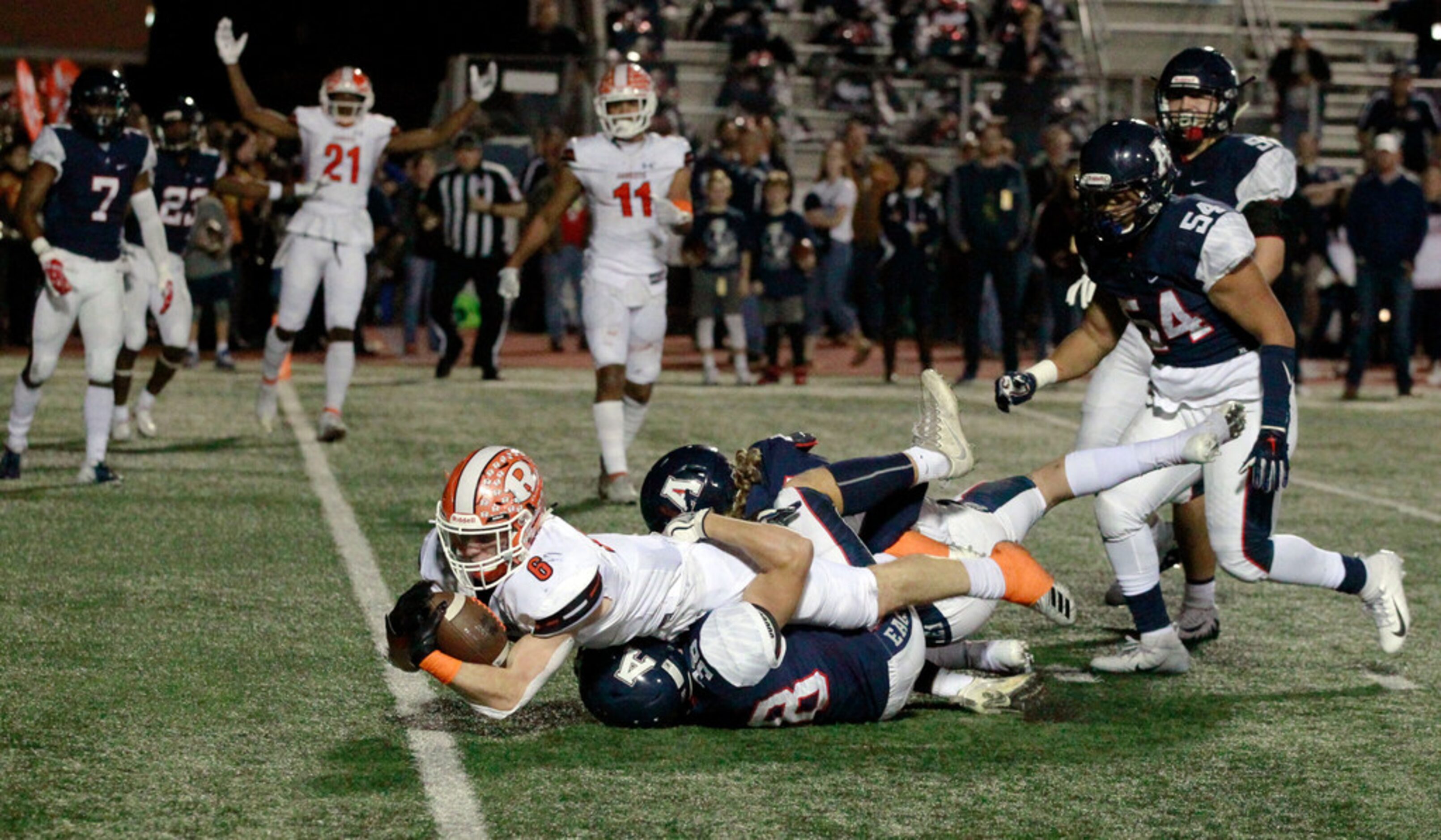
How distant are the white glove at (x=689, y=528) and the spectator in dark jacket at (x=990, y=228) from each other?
8.79 metres

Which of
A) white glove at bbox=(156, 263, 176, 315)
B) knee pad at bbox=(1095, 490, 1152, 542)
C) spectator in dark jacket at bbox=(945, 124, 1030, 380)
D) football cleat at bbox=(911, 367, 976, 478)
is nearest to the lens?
football cleat at bbox=(911, 367, 976, 478)

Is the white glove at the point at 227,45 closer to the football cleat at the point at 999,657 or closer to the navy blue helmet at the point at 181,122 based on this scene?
the navy blue helmet at the point at 181,122

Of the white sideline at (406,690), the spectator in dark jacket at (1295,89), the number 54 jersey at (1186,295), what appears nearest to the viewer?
the white sideline at (406,690)

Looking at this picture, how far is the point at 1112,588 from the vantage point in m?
6.30

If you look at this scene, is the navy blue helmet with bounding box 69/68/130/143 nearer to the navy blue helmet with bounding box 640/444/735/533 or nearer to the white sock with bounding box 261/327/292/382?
the white sock with bounding box 261/327/292/382

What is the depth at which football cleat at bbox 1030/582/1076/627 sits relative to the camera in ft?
16.0

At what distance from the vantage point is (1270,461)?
15.7ft

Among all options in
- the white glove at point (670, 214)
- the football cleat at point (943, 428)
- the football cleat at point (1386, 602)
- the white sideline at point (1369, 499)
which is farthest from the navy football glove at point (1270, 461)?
the white glove at point (670, 214)

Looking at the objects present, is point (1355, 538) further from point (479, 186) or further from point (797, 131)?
point (797, 131)

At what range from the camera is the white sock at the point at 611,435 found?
8.16m

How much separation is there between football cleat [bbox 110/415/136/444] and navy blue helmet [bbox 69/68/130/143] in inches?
85.0

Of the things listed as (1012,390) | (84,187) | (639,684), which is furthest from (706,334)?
(639,684)

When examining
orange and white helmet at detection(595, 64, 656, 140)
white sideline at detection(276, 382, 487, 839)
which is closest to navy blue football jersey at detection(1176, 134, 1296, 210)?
white sideline at detection(276, 382, 487, 839)

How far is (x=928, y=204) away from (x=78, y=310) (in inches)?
288
